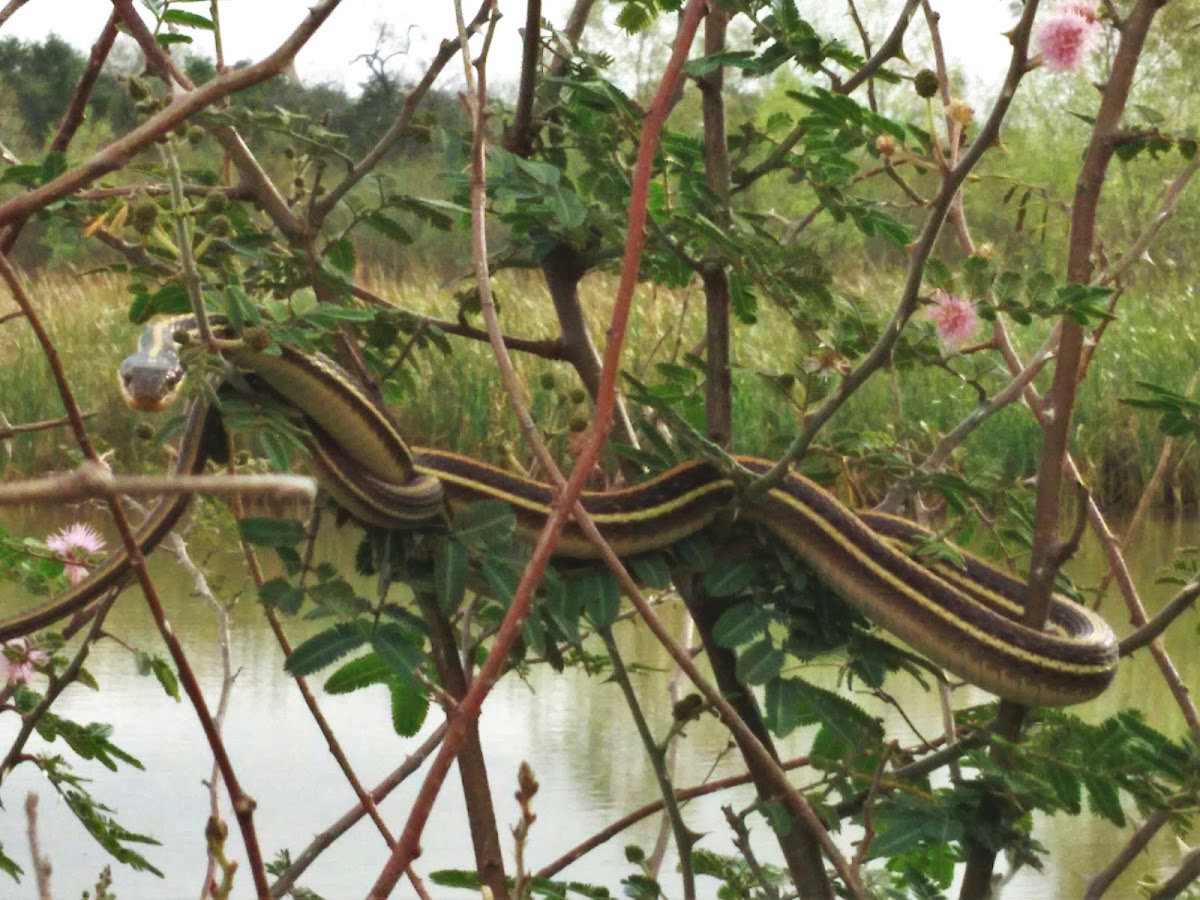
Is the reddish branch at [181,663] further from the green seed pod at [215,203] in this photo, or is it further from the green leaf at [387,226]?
the green leaf at [387,226]

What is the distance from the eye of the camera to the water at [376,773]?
1969 millimetres

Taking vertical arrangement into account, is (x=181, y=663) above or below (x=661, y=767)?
above

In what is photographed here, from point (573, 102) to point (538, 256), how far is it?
0.13 m

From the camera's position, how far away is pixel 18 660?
1346 millimetres

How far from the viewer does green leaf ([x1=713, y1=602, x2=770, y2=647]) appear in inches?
47.6

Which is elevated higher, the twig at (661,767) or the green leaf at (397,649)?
the green leaf at (397,649)

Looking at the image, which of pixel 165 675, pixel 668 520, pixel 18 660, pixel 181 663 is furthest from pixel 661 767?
pixel 181 663

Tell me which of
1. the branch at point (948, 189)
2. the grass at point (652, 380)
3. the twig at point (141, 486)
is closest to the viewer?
the twig at point (141, 486)

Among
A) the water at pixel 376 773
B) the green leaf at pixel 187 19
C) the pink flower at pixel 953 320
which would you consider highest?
the green leaf at pixel 187 19

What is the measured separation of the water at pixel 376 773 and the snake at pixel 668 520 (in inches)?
21.7

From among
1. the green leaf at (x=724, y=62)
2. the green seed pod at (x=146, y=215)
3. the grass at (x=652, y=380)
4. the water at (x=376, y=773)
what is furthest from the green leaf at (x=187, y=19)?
the grass at (x=652, y=380)

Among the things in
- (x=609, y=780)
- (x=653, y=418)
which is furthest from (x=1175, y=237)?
(x=653, y=418)

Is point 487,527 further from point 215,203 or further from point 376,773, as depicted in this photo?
point 376,773

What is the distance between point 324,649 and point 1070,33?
66 cm
